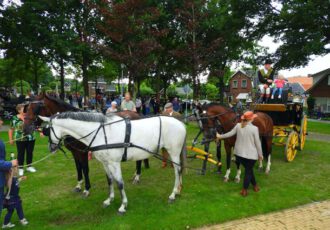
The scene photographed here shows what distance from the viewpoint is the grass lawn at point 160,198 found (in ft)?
17.4

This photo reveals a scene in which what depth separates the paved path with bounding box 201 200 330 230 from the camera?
5.11 m

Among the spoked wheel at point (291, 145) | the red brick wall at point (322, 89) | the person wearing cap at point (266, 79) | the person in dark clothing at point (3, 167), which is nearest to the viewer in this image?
the person in dark clothing at point (3, 167)

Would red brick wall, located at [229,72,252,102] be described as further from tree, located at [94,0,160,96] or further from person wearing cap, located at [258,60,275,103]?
person wearing cap, located at [258,60,275,103]

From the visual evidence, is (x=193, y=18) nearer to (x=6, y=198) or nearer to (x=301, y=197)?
(x=301, y=197)

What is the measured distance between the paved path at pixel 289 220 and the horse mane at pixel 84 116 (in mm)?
2787

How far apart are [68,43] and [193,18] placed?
1040 centimetres

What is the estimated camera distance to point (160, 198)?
6414 mm

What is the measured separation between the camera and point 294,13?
18156mm

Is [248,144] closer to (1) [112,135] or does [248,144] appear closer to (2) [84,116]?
(1) [112,135]

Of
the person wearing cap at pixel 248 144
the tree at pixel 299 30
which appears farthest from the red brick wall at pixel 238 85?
the person wearing cap at pixel 248 144

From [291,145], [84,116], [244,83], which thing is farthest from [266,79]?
[244,83]

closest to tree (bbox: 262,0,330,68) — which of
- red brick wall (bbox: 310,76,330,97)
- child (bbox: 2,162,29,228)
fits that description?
child (bbox: 2,162,29,228)

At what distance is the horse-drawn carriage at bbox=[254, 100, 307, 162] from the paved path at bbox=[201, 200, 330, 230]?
149 inches

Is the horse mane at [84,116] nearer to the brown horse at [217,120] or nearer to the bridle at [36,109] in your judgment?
the bridle at [36,109]
